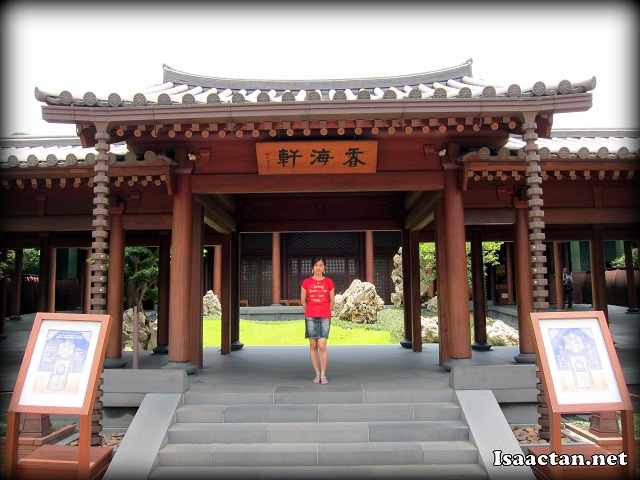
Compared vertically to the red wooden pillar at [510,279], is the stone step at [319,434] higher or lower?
lower

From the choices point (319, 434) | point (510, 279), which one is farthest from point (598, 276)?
Result: point (510, 279)

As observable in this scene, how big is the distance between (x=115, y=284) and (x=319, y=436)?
168 inches

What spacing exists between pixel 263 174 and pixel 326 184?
923 mm

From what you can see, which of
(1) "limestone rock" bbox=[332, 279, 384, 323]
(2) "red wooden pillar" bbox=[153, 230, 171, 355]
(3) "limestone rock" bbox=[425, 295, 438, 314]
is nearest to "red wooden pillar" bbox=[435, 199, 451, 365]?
(2) "red wooden pillar" bbox=[153, 230, 171, 355]

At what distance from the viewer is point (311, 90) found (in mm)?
8523

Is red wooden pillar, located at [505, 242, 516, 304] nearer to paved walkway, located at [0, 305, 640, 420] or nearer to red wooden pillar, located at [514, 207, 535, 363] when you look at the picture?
paved walkway, located at [0, 305, 640, 420]

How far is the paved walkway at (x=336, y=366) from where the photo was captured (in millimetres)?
6258

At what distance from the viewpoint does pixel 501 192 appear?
7.42m

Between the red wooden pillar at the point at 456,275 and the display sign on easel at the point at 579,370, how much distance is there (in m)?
1.90

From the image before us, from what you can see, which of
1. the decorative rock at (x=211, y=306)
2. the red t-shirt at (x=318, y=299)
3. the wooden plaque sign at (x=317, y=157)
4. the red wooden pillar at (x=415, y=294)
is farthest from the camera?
the decorative rock at (x=211, y=306)

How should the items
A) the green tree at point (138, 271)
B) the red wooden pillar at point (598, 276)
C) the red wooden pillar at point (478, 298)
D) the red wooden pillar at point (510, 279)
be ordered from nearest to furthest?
the red wooden pillar at point (598, 276) → the red wooden pillar at point (478, 298) → the green tree at point (138, 271) → the red wooden pillar at point (510, 279)

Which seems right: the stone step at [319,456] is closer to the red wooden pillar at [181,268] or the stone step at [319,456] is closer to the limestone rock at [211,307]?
the red wooden pillar at [181,268]

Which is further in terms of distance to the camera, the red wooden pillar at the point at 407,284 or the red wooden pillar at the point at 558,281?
the red wooden pillar at the point at 558,281

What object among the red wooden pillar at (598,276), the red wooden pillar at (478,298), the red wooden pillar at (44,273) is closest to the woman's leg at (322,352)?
the red wooden pillar at (478,298)
